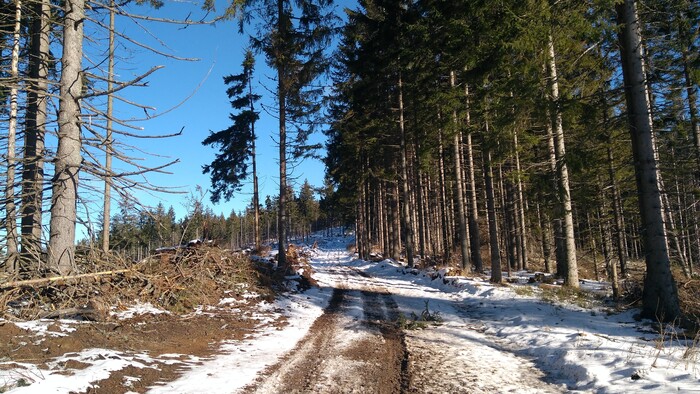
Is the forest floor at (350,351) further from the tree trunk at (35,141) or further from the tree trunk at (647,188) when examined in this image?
the tree trunk at (35,141)

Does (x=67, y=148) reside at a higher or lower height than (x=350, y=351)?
higher

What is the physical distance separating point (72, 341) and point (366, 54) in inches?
761

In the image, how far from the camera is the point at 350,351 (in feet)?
20.8

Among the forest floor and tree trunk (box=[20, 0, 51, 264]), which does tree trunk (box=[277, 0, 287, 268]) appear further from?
tree trunk (box=[20, 0, 51, 264])

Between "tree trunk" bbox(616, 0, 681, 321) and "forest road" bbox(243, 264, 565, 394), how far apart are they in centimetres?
341

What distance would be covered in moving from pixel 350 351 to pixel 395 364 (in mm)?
951

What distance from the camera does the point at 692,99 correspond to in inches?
509

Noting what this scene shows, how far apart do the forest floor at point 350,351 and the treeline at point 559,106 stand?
244cm

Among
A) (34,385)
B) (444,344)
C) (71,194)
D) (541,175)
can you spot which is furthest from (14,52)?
(541,175)

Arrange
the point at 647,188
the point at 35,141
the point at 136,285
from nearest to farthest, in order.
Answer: the point at 647,188, the point at 136,285, the point at 35,141

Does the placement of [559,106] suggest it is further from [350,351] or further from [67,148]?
[67,148]

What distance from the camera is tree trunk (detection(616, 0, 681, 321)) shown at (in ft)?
24.0

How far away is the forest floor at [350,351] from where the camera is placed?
4.58 meters

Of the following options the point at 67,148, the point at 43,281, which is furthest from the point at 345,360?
the point at 67,148
